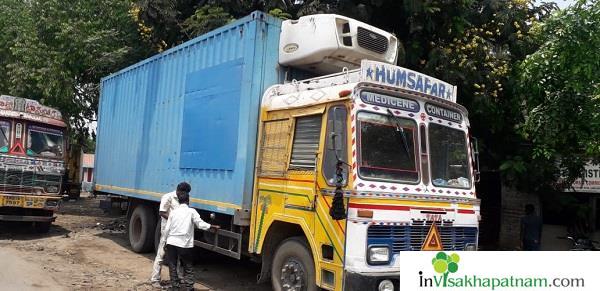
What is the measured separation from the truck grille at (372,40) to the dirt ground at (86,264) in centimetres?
367

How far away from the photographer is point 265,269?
6.31 m

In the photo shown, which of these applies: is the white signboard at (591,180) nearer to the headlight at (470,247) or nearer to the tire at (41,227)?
the headlight at (470,247)

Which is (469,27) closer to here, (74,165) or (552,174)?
(552,174)

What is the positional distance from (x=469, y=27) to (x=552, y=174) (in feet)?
10.0

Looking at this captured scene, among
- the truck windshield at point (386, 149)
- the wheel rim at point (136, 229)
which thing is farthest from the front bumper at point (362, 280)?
the wheel rim at point (136, 229)

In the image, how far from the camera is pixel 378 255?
5.11 m

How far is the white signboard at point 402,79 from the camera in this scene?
218 inches

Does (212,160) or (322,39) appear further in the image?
(212,160)

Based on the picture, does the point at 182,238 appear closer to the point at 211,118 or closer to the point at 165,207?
the point at 165,207

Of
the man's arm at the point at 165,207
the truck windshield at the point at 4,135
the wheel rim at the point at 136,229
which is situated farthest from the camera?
the truck windshield at the point at 4,135

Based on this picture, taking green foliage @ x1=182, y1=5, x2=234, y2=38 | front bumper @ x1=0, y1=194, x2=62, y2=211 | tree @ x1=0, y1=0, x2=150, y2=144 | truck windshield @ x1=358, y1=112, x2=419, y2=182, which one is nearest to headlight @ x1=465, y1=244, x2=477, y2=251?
truck windshield @ x1=358, y1=112, x2=419, y2=182

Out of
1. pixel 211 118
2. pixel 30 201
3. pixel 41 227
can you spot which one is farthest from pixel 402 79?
pixel 41 227

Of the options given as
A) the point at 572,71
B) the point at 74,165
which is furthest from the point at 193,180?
the point at 74,165

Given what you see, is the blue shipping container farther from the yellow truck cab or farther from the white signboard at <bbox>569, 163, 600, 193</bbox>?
the white signboard at <bbox>569, 163, 600, 193</bbox>
